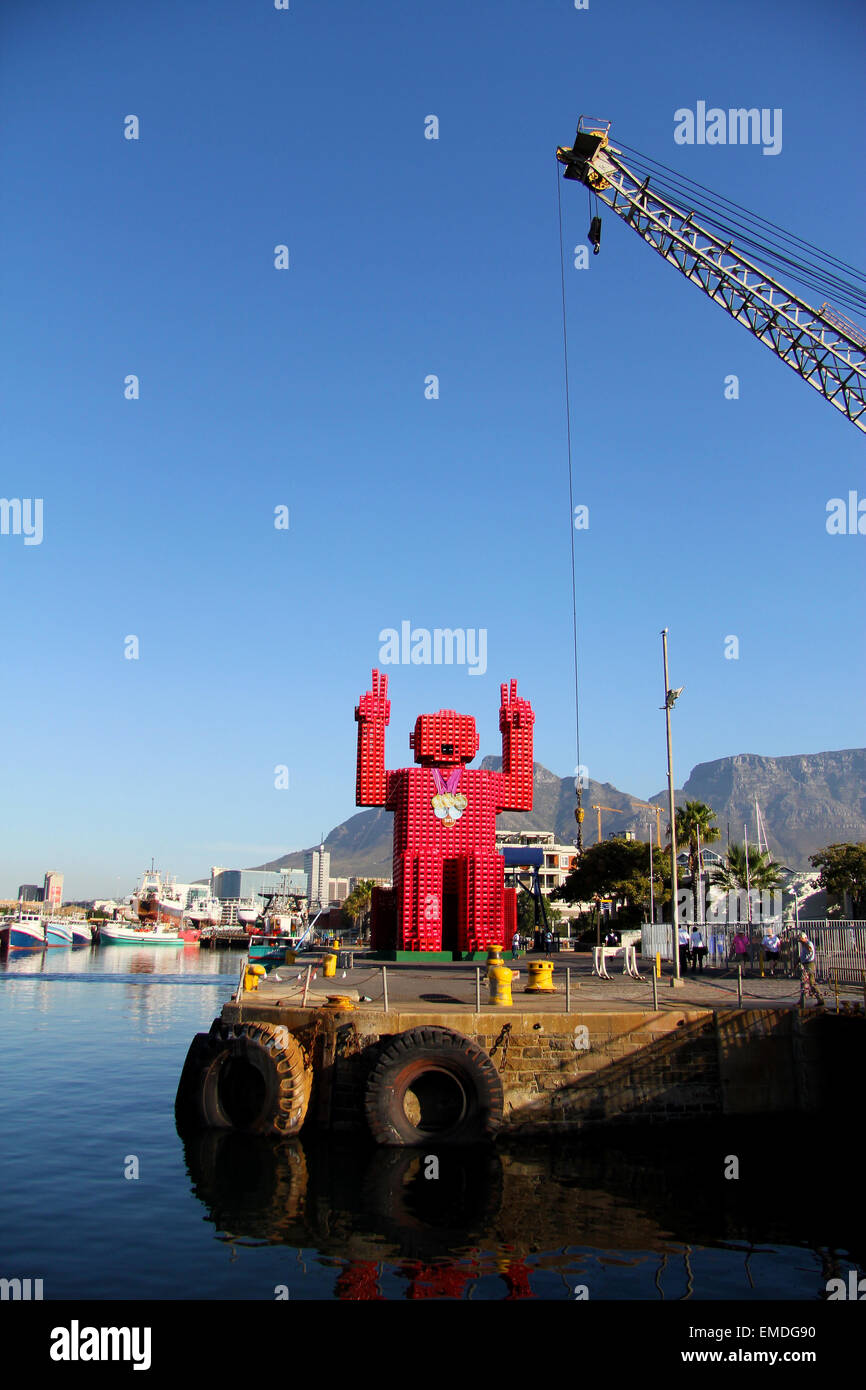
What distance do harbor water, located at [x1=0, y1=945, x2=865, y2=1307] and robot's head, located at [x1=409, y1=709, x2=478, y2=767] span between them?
2951 cm

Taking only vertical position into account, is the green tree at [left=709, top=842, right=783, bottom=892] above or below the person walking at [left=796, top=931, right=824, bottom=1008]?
above

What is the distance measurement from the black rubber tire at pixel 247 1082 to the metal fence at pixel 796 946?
50.8ft

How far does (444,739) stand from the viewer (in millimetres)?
55719

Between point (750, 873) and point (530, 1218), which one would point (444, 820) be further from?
point (530, 1218)

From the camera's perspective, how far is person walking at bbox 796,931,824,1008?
1032 inches

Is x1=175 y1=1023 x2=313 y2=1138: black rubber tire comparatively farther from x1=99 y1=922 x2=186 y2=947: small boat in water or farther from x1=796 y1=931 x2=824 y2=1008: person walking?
x1=99 y1=922 x2=186 y2=947: small boat in water

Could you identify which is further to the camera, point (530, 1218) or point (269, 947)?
point (269, 947)

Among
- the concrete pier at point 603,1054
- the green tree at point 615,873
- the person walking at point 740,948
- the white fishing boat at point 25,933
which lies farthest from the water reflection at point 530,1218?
the white fishing boat at point 25,933

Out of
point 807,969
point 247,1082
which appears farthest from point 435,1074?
point 807,969

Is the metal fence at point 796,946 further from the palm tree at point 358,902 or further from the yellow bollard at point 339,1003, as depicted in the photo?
the palm tree at point 358,902

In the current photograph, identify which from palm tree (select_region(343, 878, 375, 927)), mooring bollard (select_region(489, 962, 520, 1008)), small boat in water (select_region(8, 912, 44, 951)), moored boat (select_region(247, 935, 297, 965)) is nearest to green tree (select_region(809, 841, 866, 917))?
moored boat (select_region(247, 935, 297, 965))

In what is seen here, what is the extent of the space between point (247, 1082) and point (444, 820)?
104ft

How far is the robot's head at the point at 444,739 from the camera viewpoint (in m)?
55.6
